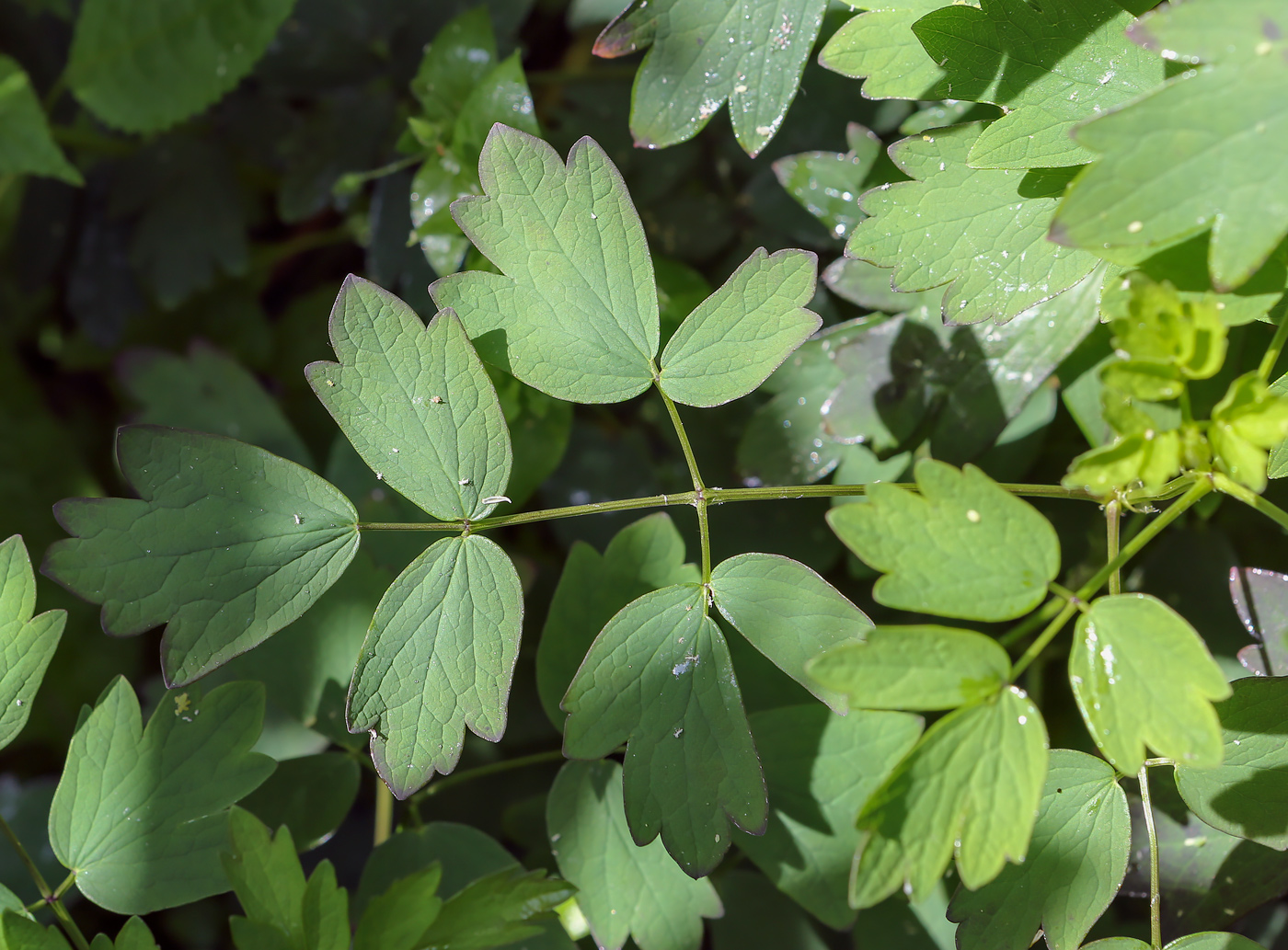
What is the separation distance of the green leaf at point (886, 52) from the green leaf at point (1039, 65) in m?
0.06

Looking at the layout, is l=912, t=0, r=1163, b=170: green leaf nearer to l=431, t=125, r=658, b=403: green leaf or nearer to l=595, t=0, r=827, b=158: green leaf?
l=595, t=0, r=827, b=158: green leaf

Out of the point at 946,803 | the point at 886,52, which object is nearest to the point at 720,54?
the point at 886,52

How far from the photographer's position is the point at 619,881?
1.15 metres

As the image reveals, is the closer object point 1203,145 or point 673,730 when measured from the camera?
point 1203,145

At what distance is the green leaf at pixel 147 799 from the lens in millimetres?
1043

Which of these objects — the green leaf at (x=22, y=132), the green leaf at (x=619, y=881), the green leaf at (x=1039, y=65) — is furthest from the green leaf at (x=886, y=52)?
the green leaf at (x=22, y=132)

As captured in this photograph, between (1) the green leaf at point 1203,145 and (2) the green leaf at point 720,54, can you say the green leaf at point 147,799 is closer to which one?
(2) the green leaf at point 720,54

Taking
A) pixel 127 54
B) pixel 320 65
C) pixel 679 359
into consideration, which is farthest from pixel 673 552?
pixel 127 54

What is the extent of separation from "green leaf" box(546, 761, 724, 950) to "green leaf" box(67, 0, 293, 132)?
138 cm

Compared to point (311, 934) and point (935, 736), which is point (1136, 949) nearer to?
point (935, 736)

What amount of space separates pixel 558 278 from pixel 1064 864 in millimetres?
862

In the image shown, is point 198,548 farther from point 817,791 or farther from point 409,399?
point 817,791

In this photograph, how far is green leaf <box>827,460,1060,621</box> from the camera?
0.78 meters

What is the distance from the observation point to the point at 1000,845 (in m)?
0.74
